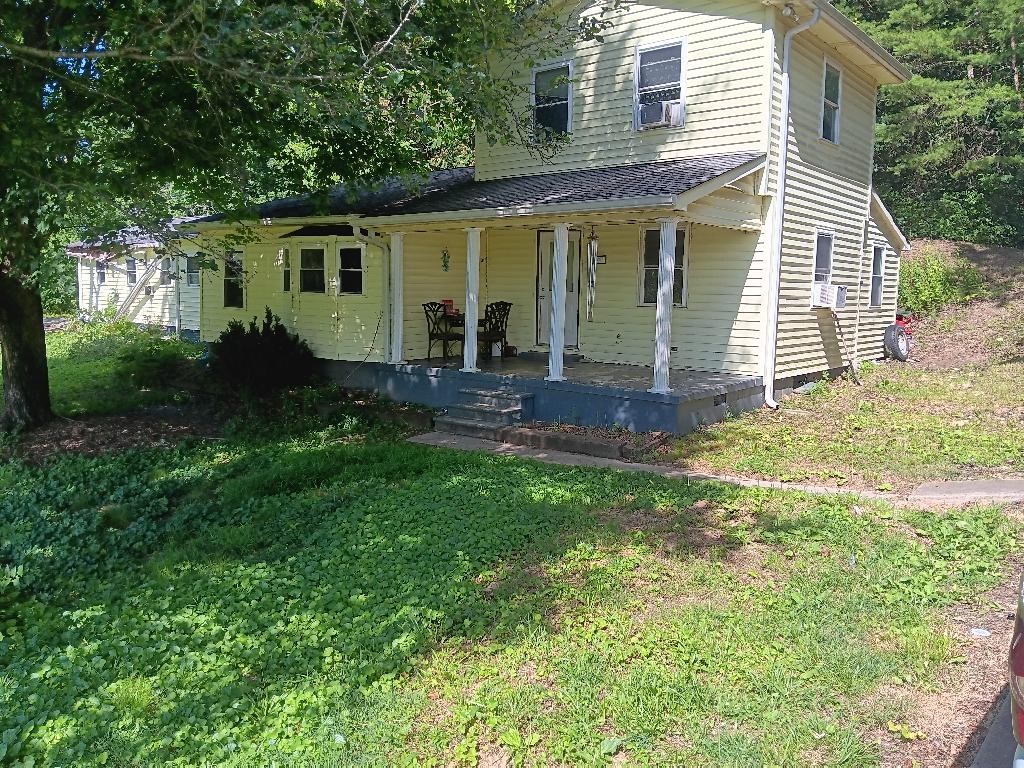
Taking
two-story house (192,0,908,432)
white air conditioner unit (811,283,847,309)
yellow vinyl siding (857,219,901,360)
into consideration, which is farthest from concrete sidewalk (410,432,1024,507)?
yellow vinyl siding (857,219,901,360)

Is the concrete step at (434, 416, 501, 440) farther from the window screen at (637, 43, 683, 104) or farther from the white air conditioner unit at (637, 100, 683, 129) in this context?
the window screen at (637, 43, 683, 104)

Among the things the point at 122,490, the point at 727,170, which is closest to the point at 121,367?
the point at 122,490

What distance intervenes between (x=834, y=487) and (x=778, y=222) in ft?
16.3

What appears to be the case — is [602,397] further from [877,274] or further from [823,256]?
[877,274]

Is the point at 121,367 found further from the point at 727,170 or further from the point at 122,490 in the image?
the point at 727,170

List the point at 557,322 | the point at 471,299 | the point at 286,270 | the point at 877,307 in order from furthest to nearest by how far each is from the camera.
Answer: the point at 877,307
the point at 286,270
the point at 471,299
the point at 557,322

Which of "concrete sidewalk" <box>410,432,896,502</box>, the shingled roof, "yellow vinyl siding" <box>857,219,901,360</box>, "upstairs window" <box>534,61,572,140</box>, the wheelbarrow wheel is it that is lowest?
"concrete sidewalk" <box>410,432,896,502</box>

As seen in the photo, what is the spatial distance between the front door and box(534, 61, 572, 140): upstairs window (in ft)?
6.04

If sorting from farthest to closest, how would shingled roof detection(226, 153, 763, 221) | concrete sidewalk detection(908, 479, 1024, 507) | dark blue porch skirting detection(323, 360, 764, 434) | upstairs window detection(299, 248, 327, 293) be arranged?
upstairs window detection(299, 248, 327, 293) < shingled roof detection(226, 153, 763, 221) < dark blue porch skirting detection(323, 360, 764, 434) < concrete sidewalk detection(908, 479, 1024, 507)

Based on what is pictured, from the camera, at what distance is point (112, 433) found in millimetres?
11391

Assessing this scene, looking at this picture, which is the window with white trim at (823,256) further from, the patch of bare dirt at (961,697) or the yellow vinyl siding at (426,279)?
the patch of bare dirt at (961,697)

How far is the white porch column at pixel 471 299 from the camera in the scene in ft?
38.1

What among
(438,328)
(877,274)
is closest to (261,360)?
(438,328)

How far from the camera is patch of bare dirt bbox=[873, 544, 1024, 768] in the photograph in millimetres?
3543
